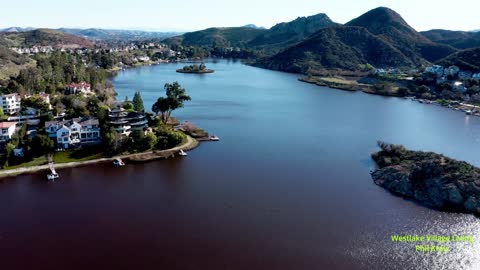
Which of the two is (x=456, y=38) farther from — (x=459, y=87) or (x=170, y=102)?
(x=170, y=102)

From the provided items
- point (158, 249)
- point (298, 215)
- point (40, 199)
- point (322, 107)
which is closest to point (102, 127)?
point (40, 199)

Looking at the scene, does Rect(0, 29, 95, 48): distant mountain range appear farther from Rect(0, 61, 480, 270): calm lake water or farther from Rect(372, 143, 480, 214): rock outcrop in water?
Rect(372, 143, 480, 214): rock outcrop in water

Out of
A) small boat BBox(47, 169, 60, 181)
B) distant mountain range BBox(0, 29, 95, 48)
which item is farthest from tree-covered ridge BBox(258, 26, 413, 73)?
small boat BBox(47, 169, 60, 181)

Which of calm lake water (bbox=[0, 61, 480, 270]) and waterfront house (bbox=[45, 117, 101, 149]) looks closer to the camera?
calm lake water (bbox=[0, 61, 480, 270])

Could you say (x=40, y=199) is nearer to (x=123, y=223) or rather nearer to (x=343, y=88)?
(x=123, y=223)

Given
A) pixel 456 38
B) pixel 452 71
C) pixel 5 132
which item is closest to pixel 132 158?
pixel 5 132

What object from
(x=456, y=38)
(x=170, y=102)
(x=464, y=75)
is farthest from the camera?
(x=456, y=38)

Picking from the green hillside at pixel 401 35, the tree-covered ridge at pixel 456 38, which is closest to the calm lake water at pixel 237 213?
the green hillside at pixel 401 35
